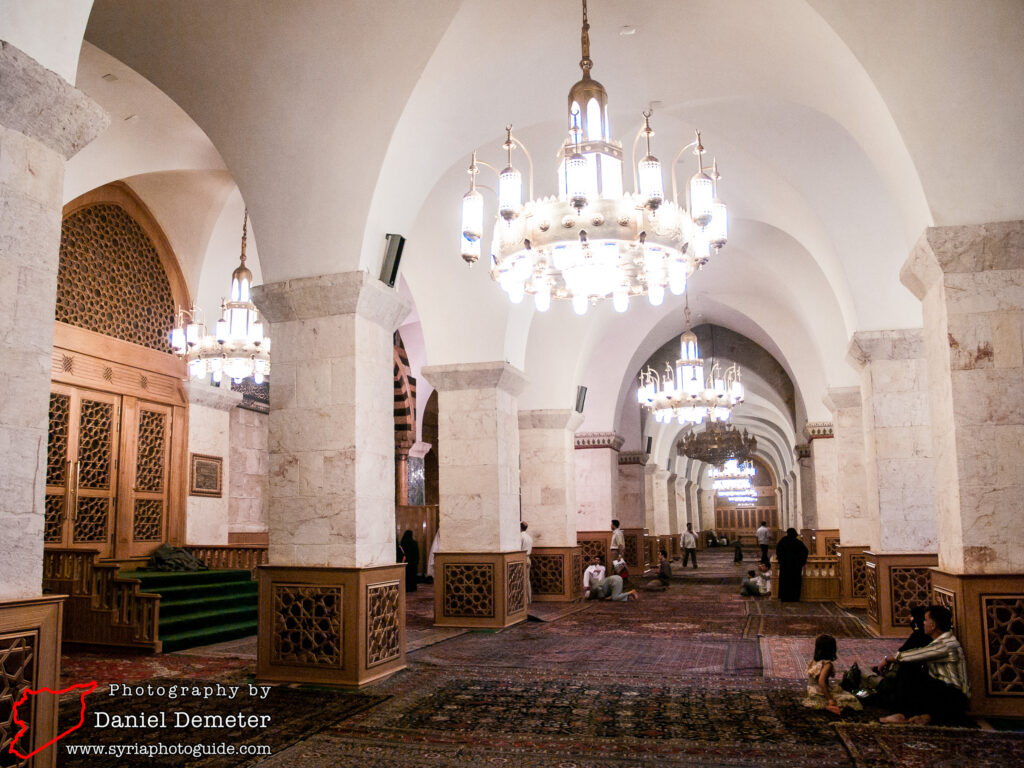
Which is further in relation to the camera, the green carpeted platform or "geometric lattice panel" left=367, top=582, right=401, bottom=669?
the green carpeted platform

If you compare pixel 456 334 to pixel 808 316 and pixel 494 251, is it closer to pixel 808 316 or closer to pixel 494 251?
pixel 494 251

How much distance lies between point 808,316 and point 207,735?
30.6ft

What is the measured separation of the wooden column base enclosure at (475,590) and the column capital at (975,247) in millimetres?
4750

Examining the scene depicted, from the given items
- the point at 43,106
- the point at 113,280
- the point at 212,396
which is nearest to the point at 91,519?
the point at 212,396

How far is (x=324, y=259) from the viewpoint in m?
5.64

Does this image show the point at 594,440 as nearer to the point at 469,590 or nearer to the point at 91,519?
the point at 469,590

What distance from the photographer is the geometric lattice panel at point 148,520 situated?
868cm

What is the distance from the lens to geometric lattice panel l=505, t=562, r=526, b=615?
26.4 feet

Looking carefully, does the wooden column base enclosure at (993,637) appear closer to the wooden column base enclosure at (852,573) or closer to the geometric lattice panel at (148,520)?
the wooden column base enclosure at (852,573)

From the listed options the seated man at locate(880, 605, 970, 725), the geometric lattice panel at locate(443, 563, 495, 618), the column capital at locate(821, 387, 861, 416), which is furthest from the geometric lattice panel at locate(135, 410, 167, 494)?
the column capital at locate(821, 387, 861, 416)

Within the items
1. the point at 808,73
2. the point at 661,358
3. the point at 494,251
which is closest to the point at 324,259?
the point at 494,251

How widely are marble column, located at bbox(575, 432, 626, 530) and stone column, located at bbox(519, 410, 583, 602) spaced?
207cm

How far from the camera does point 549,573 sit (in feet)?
35.4

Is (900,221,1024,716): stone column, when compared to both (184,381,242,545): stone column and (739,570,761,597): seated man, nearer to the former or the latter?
(739,570,761,597): seated man
